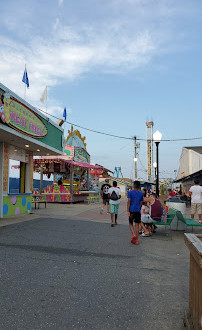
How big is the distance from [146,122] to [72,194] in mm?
61142

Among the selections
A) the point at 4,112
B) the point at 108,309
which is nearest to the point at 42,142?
the point at 4,112

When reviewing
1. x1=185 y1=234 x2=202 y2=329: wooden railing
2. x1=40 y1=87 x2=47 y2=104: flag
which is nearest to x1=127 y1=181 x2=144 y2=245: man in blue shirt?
x1=185 y1=234 x2=202 y2=329: wooden railing

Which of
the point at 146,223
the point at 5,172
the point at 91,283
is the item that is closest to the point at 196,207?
the point at 146,223

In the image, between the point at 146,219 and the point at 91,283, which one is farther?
the point at 146,219

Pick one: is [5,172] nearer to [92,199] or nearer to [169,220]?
[169,220]

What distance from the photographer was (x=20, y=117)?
10.3 meters

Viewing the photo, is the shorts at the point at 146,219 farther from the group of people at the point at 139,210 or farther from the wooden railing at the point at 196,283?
the wooden railing at the point at 196,283

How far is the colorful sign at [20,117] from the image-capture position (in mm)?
9113

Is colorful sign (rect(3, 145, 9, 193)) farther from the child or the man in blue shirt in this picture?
the man in blue shirt

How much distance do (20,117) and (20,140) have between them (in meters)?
1.04

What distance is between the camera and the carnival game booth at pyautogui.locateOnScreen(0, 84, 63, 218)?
31.1ft

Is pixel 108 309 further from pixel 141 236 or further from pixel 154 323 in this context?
pixel 141 236

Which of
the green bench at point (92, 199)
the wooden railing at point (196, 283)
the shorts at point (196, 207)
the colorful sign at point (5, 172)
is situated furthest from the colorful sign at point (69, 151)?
the wooden railing at point (196, 283)

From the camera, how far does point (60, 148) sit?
49.1 feet
